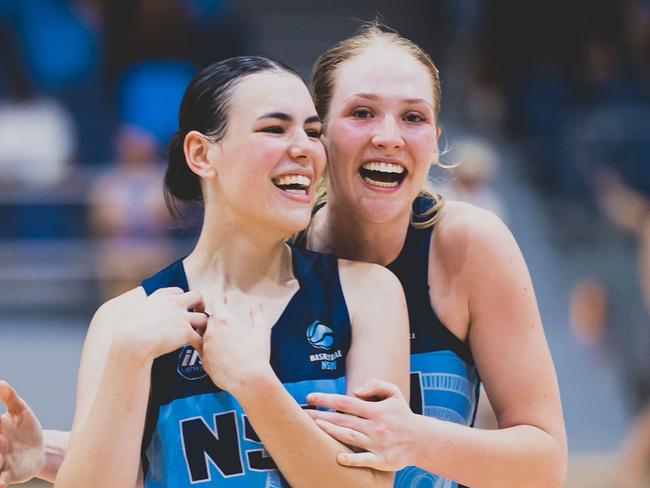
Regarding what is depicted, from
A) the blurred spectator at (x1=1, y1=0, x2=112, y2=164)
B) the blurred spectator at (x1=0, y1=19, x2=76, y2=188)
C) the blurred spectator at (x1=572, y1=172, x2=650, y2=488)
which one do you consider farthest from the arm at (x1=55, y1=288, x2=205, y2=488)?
the blurred spectator at (x1=1, y1=0, x2=112, y2=164)

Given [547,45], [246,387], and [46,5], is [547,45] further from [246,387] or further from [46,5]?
[246,387]

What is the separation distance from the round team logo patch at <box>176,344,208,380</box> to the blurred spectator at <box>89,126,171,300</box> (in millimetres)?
3901

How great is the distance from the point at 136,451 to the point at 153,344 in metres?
0.22

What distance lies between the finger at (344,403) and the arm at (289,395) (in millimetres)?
68

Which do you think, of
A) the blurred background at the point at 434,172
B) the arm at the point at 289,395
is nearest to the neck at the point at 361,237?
the arm at the point at 289,395

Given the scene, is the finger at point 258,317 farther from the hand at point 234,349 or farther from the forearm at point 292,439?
the forearm at point 292,439

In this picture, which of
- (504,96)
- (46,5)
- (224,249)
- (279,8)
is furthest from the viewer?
(279,8)

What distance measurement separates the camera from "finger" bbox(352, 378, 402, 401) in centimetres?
248

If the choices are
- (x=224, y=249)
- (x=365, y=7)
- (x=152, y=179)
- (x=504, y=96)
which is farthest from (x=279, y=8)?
(x=224, y=249)

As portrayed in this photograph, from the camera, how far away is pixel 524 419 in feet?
9.32

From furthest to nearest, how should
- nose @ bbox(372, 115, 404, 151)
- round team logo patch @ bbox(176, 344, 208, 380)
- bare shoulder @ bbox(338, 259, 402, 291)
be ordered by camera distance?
nose @ bbox(372, 115, 404, 151) < bare shoulder @ bbox(338, 259, 402, 291) < round team logo patch @ bbox(176, 344, 208, 380)

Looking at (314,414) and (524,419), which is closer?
(314,414)

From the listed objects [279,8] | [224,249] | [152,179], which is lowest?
[224,249]

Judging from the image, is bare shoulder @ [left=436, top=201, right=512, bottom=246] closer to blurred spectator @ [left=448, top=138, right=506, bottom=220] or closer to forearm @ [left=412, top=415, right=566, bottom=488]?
forearm @ [left=412, top=415, right=566, bottom=488]
